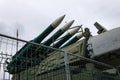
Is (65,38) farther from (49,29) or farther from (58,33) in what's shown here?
(49,29)

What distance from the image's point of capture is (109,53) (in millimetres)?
5348

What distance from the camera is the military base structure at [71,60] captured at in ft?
11.2

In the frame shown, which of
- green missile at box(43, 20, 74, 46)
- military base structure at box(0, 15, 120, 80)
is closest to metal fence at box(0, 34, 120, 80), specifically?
military base structure at box(0, 15, 120, 80)

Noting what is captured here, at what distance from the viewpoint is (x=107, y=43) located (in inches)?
211

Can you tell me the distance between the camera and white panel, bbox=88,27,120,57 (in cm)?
531

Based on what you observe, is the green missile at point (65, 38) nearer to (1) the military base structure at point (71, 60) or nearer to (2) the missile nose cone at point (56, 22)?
(2) the missile nose cone at point (56, 22)

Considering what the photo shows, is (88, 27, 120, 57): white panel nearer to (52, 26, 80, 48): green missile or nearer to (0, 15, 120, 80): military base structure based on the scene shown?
(0, 15, 120, 80): military base structure

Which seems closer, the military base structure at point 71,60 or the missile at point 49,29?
the military base structure at point 71,60

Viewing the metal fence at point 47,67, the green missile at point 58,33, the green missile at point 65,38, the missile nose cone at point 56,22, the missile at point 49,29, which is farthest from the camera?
the missile nose cone at point 56,22

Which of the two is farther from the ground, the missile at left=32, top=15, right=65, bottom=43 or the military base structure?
the missile at left=32, top=15, right=65, bottom=43

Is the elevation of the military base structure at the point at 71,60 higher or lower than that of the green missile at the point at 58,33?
lower

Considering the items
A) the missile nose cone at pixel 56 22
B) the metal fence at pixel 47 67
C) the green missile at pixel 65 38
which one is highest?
the missile nose cone at pixel 56 22

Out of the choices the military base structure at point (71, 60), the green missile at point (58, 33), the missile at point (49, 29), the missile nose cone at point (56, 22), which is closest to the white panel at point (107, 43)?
the military base structure at point (71, 60)

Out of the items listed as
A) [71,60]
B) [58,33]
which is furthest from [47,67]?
[58,33]
